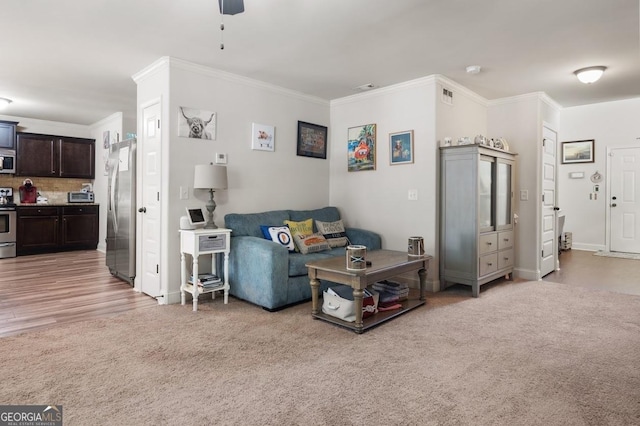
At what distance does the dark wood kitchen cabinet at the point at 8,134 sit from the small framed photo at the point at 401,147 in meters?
6.67

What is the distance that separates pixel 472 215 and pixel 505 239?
93cm

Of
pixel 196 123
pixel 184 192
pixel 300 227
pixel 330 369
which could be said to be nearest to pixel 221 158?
pixel 196 123

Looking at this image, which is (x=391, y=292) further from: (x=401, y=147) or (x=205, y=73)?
(x=205, y=73)

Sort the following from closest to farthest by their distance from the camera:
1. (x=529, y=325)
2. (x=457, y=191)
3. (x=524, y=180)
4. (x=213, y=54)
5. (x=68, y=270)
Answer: (x=529, y=325) < (x=213, y=54) < (x=457, y=191) < (x=524, y=180) < (x=68, y=270)

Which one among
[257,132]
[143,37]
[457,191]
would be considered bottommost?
[457,191]

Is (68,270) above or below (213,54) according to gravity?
below

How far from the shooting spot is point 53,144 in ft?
23.7

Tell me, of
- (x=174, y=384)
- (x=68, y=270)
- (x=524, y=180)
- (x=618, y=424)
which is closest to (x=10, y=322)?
(x=174, y=384)

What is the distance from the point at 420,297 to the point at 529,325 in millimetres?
1006

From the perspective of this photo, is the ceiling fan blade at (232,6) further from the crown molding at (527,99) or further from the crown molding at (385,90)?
the crown molding at (527,99)

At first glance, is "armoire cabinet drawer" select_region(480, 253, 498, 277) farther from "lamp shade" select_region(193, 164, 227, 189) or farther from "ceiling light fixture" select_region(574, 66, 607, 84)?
"lamp shade" select_region(193, 164, 227, 189)

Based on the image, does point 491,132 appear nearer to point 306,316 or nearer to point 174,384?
point 306,316

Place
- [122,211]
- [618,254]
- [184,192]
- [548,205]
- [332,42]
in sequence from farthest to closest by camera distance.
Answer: [618,254]
[548,205]
[122,211]
[184,192]
[332,42]

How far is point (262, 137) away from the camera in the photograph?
4.61 m
